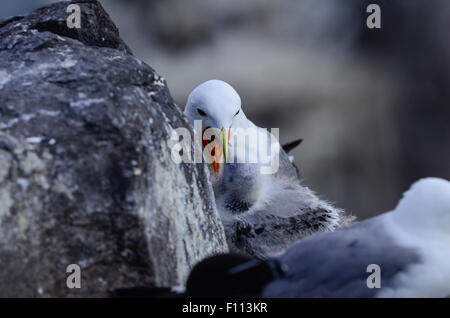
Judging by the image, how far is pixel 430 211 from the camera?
4.39ft

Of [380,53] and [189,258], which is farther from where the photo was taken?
[380,53]

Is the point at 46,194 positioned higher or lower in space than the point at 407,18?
lower

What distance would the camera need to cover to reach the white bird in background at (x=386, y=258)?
4.07ft

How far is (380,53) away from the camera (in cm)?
368

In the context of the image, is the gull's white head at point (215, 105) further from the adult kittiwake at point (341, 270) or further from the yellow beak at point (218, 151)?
the adult kittiwake at point (341, 270)

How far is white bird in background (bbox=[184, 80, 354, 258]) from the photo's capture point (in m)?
1.89

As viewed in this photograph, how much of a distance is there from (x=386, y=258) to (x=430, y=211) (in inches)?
5.9

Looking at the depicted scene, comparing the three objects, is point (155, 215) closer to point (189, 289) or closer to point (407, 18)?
point (189, 289)

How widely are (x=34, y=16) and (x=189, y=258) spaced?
2.86 feet

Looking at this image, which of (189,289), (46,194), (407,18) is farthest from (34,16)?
(407,18)

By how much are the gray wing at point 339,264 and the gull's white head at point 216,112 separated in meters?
0.59
